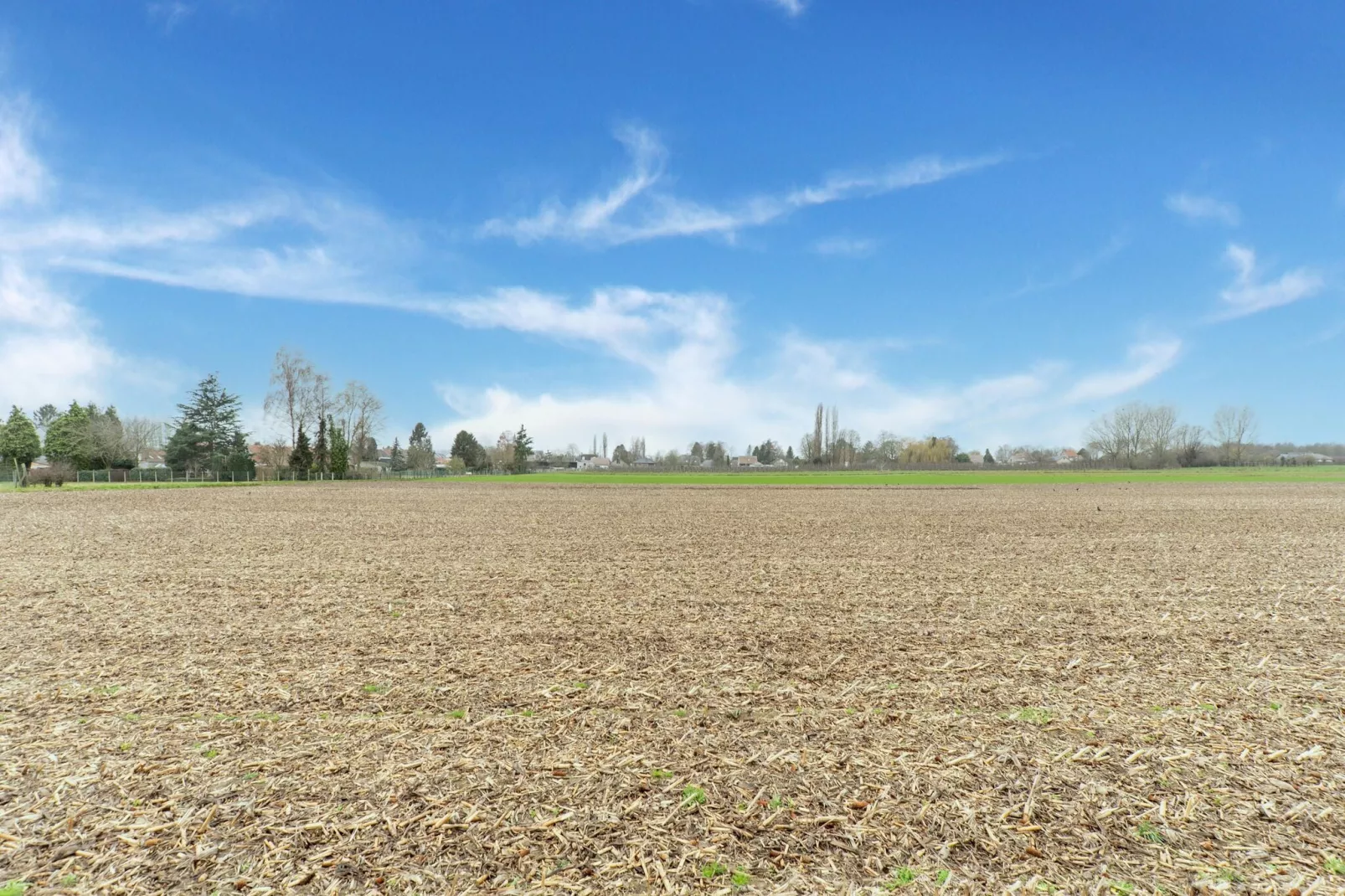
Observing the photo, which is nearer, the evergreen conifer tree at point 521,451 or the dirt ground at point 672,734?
the dirt ground at point 672,734

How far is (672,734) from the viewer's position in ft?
14.2

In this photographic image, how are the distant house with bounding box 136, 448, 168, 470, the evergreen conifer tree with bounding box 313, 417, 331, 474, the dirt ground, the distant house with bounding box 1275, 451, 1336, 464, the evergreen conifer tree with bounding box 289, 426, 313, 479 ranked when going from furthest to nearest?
the distant house with bounding box 1275, 451, 1336, 464 → the distant house with bounding box 136, 448, 168, 470 → the evergreen conifer tree with bounding box 313, 417, 331, 474 → the evergreen conifer tree with bounding box 289, 426, 313, 479 → the dirt ground

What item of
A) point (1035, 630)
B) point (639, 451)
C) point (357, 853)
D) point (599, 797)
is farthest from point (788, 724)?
point (639, 451)

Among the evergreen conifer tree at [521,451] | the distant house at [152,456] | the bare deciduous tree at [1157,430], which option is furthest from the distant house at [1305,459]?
the distant house at [152,456]

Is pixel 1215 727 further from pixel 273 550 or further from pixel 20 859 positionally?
pixel 273 550

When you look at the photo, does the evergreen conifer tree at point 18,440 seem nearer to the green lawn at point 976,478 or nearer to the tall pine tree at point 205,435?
the tall pine tree at point 205,435

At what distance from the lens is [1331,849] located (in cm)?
315

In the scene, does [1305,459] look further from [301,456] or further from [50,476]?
[50,476]

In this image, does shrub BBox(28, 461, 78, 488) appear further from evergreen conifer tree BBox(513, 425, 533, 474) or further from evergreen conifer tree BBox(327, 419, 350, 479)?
evergreen conifer tree BBox(513, 425, 533, 474)

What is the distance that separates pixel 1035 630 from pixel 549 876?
245 inches

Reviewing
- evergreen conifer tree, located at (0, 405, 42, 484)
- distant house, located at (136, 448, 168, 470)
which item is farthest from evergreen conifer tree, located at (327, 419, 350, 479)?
distant house, located at (136, 448, 168, 470)

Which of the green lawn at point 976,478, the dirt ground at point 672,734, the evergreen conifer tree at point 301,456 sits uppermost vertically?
the evergreen conifer tree at point 301,456

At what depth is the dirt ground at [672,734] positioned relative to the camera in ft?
10.0

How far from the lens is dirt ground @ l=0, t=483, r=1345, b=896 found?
305 cm
